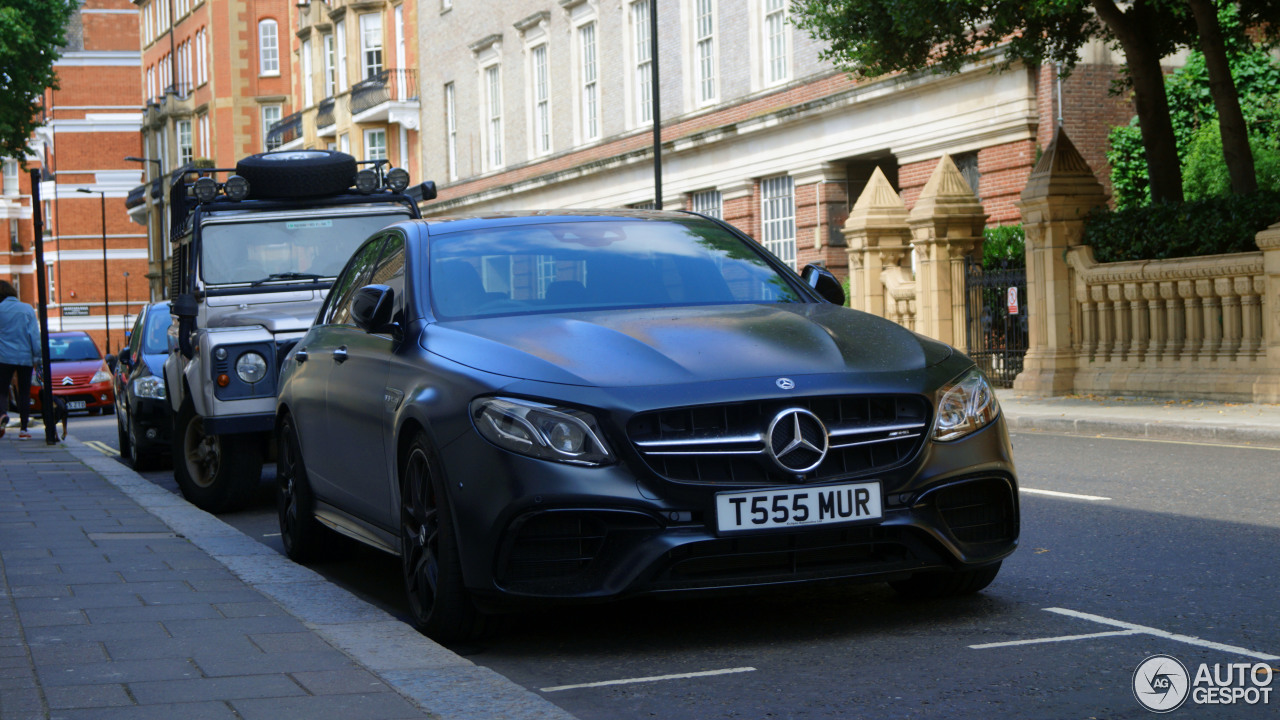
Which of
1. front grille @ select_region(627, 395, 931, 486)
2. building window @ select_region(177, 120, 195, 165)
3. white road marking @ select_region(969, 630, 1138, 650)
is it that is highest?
building window @ select_region(177, 120, 195, 165)

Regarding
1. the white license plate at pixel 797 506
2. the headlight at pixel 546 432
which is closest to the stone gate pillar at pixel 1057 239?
the white license plate at pixel 797 506

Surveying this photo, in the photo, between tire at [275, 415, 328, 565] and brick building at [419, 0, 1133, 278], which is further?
brick building at [419, 0, 1133, 278]

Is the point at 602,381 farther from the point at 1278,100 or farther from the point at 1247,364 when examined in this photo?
the point at 1278,100

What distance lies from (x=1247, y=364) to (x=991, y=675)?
12.9 meters

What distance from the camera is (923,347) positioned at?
566 centimetres

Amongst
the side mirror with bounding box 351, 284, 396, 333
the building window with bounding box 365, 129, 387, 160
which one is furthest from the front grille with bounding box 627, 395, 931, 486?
the building window with bounding box 365, 129, 387, 160

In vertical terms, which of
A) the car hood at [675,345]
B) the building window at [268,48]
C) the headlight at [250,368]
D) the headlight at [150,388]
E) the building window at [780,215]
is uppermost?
the building window at [268,48]

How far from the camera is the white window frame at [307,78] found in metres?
59.6

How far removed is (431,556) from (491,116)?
4156 centimetres

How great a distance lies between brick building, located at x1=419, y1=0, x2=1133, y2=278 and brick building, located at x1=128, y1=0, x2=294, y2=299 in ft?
76.6

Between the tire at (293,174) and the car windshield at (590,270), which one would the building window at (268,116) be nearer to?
the tire at (293,174)

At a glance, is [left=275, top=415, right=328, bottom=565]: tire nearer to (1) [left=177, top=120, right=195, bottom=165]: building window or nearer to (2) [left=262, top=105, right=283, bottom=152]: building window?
(2) [left=262, top=105, right=283, bottom=152]: building window

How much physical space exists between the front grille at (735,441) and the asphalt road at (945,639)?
0.61m

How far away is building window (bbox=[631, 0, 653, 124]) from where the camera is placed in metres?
36.9
